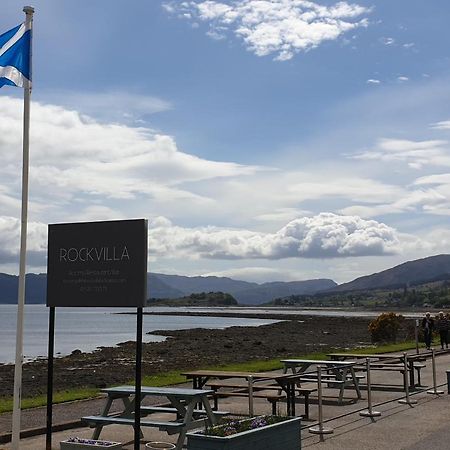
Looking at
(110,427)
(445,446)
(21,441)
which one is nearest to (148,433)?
(110,427)

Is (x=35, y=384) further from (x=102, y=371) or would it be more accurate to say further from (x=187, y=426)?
(x=187, y=426)

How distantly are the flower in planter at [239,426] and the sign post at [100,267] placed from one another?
112 cm

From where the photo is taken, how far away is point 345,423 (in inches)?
444

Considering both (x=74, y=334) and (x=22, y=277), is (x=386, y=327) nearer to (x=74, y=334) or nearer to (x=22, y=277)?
(x=22, y=277)

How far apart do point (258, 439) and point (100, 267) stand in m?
2.61

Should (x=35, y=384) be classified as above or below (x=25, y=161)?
below

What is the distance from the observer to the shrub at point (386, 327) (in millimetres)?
37125

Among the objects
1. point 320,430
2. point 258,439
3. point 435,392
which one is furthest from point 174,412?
point 435,392

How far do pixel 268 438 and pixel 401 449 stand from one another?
2.34 metres

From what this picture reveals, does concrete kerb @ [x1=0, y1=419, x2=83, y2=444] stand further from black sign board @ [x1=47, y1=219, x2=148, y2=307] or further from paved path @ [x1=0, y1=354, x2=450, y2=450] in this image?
black sign board @ [x1=47, y1=219, x2=148, y2=307]

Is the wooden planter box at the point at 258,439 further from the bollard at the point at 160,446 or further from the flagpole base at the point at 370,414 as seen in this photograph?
the flagpole base at the point at 370,414

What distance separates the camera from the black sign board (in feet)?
26.8

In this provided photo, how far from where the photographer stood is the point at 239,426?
7543mm

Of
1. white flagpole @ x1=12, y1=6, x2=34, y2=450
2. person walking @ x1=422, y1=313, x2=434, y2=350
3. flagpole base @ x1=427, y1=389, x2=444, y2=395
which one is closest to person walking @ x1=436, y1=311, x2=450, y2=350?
person walking @ x1=422, y1=313, x2=434, y2=350
